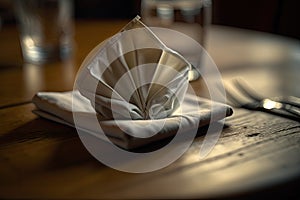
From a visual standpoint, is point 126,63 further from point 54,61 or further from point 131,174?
point 54,61

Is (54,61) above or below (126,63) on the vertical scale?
below

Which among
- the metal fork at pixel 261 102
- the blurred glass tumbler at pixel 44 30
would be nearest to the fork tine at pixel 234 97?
Result: the metal fork at pixel 261 102

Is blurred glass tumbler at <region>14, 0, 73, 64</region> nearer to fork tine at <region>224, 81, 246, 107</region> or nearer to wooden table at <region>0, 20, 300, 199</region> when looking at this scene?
wooden table at <region>0, 20, 300, 199</region>

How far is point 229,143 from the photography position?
61cm

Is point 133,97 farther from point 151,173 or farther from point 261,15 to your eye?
point 261,15

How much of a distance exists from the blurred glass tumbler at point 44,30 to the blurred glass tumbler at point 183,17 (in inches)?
9.8

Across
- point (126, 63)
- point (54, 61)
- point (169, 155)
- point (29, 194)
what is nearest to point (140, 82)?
point (126, 63)

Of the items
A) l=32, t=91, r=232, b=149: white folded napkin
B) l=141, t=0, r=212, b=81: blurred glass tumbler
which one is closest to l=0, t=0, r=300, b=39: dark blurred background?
l=141, t=0, r=212, b=81: blurred glass tumbler

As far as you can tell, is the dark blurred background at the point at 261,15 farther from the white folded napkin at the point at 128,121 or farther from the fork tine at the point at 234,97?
the white folded napkin at the point at 128,121

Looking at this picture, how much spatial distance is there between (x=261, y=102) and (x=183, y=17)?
0.52 metres

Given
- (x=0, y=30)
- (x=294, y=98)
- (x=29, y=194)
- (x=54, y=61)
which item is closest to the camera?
(x=29, y=194)

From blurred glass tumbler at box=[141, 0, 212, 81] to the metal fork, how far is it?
142 millimetres

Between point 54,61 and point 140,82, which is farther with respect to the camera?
point 54,61

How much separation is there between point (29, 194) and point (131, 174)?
0.12 metres
